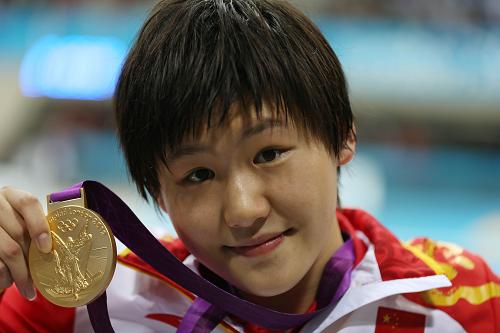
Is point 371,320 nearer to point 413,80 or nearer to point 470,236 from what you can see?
point 470,236

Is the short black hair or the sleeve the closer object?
the short black hair

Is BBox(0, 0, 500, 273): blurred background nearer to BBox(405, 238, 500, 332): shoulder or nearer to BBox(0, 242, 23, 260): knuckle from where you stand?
BBox(405, 238, 500, 332): shoulder

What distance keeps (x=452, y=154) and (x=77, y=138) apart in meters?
2.08

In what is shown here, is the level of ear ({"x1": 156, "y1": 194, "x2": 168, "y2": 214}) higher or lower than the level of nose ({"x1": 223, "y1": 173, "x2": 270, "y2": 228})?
lower

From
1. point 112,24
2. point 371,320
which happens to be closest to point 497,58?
point 112,24

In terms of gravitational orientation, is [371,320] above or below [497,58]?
above

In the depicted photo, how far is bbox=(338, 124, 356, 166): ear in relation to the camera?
117 cm

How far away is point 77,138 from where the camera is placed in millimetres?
4148

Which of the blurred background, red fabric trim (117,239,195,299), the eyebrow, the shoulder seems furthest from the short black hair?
the blurred background

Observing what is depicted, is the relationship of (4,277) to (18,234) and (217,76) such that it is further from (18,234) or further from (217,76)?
(217,76)

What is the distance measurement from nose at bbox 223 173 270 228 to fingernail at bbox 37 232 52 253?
9.0 inches

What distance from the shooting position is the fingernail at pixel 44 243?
37.6 inches

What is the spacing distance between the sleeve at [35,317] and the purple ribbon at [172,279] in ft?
0.48

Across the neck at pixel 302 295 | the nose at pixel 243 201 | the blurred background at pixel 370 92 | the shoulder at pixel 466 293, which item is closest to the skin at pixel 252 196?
the nose at pixel 243 201
